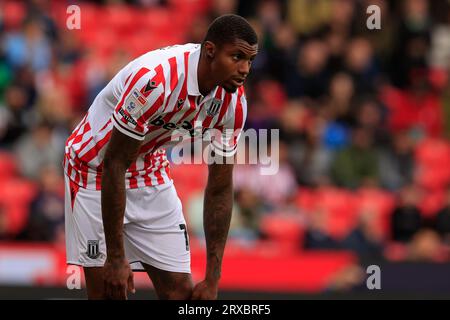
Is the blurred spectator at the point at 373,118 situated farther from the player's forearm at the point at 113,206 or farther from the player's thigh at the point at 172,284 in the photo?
the player's forearm at the point at 113,206

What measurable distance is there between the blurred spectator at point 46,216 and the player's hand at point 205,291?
492cm

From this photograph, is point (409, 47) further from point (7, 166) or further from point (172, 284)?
point (172, 284)

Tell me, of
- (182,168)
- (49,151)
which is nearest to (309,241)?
(182,168)

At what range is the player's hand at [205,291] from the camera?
6.38 meters

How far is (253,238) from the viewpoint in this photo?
11.5 metres

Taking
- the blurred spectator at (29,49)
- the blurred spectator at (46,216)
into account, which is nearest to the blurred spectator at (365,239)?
the blurred spectator at (46,216)

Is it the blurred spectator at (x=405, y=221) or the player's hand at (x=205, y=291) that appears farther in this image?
the blurred spectator at (x=405, y=221)

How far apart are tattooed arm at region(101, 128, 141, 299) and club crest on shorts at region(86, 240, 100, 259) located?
48cm

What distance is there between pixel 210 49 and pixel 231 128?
1.89ft

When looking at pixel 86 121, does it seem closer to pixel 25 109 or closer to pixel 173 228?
pixel 173 228

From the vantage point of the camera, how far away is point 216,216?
6.52 meters

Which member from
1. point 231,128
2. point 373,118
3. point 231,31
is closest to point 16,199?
point 373,118
